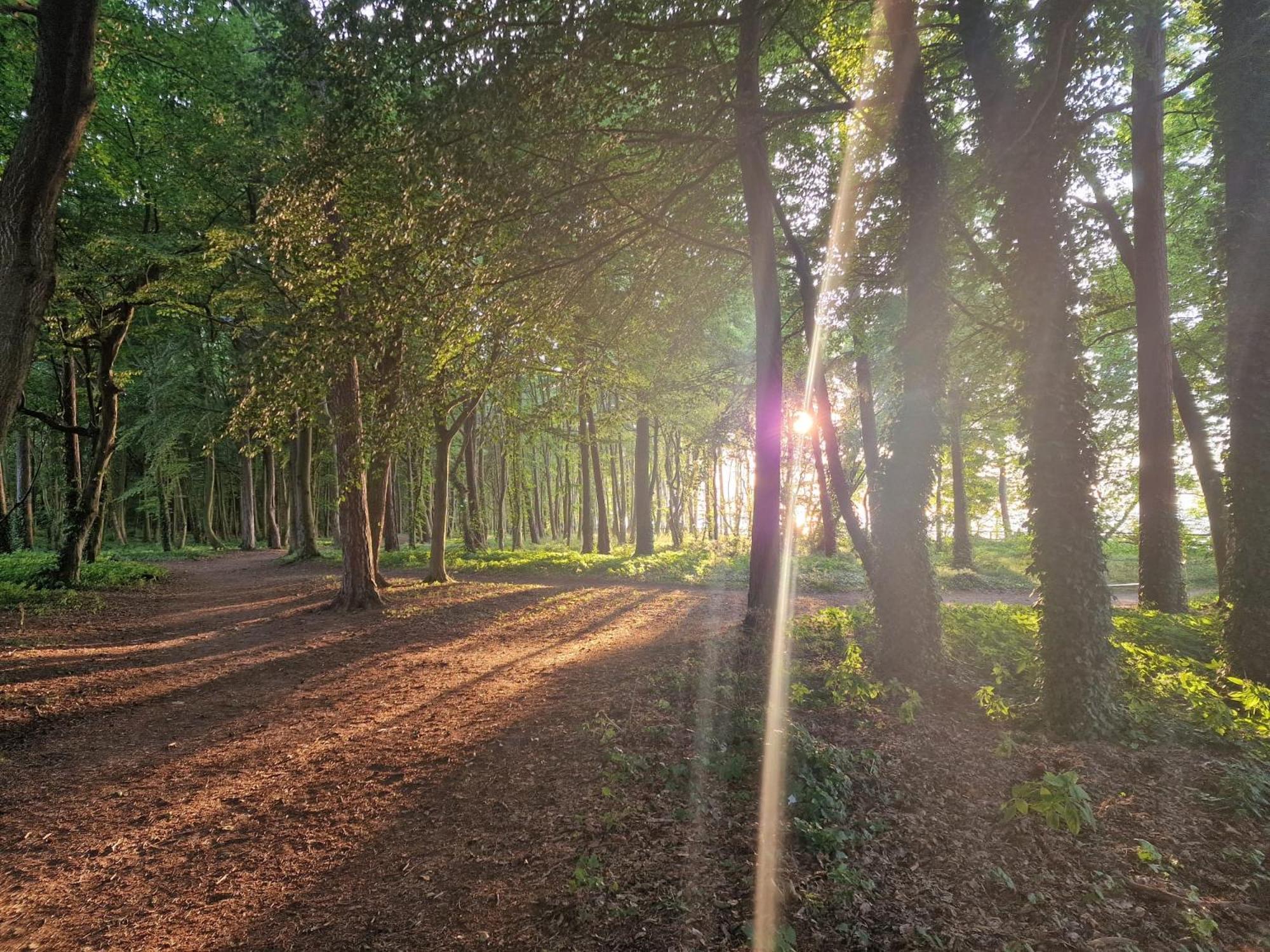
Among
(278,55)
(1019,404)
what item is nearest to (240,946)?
(1019,404)

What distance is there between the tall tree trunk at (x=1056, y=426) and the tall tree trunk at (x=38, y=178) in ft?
24.1

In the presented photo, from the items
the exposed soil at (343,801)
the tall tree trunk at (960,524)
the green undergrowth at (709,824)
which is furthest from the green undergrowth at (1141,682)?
the tall tree trunk at (960,524)

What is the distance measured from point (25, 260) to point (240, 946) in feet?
16.2

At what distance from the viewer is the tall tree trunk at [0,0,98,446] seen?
174 inches

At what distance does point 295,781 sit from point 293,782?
2cm

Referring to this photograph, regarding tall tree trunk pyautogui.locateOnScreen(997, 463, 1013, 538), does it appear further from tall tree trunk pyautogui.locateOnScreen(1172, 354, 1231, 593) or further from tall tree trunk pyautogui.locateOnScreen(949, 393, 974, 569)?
tall tree trunk pyautogui.locateOnScreen(1172, 354, 1231, 593)

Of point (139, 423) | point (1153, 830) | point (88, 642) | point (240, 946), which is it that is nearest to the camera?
point (240, 946)

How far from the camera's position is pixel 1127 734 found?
4629 millimetres

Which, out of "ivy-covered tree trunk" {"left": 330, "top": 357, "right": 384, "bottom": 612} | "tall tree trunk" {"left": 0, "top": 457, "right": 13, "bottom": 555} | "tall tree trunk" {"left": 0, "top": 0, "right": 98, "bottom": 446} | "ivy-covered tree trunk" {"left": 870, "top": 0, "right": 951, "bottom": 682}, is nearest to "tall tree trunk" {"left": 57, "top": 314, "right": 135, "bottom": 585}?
"ivy-covered tree trunk" {"left": 330, "top": 357, "right": 384, "bottom": 612}

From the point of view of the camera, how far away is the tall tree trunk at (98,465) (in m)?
12.0

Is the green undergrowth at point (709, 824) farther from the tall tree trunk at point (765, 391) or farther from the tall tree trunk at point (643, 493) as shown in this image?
the tall tree trunk at point (643, 493)

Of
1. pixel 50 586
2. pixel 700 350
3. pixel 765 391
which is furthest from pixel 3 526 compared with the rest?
pixel 765 391

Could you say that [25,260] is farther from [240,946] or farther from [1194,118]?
[1194,118]

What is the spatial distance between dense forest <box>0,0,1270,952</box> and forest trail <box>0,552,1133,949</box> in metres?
0.06
